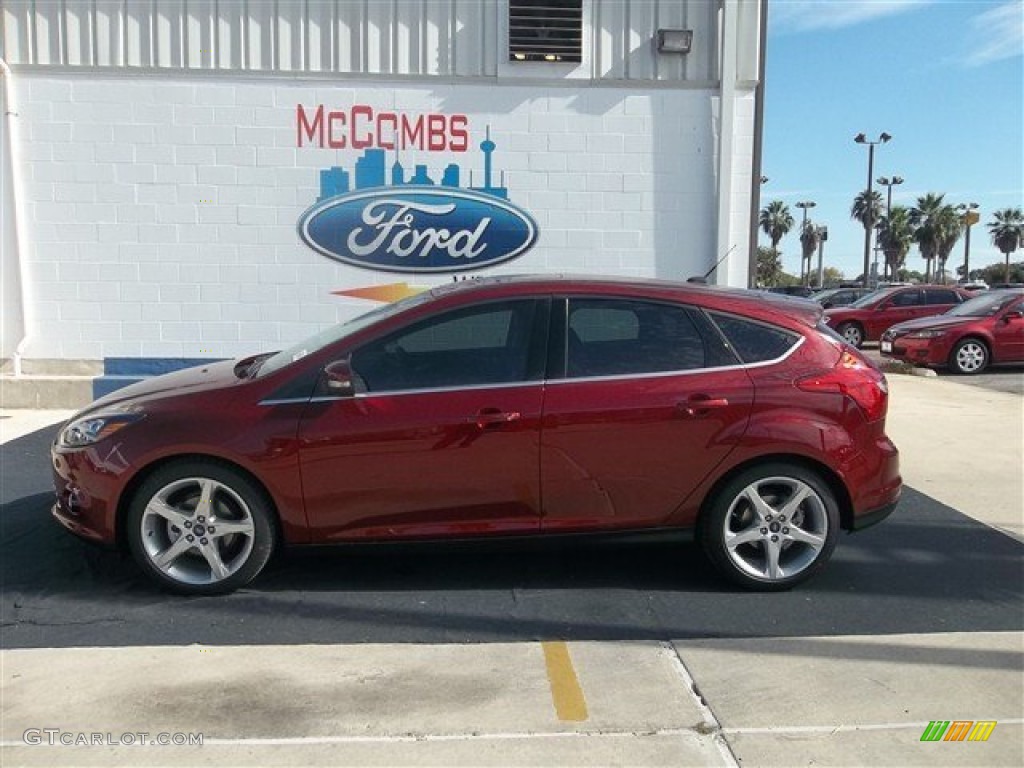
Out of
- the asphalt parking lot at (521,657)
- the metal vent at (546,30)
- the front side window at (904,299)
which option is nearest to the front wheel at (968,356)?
the front side window at (904,299)

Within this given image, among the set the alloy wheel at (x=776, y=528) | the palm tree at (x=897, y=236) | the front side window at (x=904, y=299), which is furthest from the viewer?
the palm tree at (x=897, y=236)

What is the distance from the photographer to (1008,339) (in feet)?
47.2

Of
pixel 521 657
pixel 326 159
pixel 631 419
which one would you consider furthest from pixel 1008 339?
pixel 521 657

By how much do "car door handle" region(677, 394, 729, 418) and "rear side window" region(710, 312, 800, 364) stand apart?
0.30m

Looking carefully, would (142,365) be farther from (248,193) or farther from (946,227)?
(946,227)

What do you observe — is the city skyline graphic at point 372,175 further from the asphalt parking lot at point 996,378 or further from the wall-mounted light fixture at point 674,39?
the asphalt parking lot at point 996,378

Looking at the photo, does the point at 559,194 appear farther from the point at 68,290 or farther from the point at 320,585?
the point at 320,585

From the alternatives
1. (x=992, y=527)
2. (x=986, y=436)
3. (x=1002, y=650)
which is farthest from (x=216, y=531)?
(x=986, y=436)

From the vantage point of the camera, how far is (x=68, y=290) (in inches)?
373

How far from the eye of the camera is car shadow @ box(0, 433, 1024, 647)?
4.00m

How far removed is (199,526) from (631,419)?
7.14ft

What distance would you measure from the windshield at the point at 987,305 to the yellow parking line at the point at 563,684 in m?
13.5

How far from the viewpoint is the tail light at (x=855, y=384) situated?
436 cm

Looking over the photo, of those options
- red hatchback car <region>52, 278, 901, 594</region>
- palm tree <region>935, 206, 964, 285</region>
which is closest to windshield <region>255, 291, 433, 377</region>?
red hatchback car <region>52, 278, 901, 594</region>
